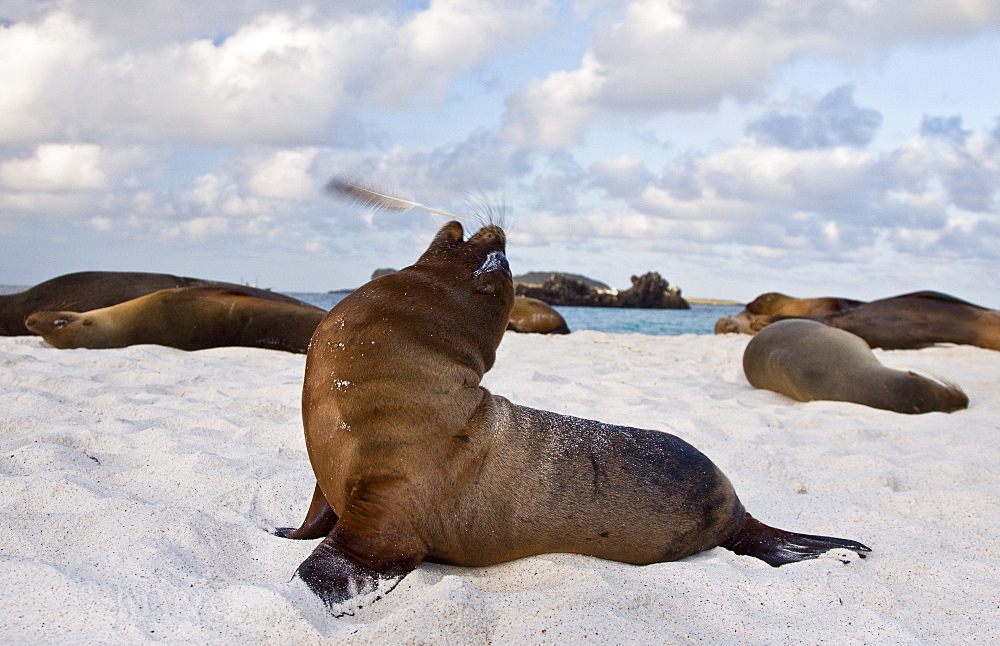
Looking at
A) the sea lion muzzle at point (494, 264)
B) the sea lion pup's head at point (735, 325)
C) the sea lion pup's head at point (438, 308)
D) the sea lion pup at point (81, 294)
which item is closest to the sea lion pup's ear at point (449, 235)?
the sea lion pup's head at point (438, 308)

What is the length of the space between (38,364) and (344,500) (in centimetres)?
431

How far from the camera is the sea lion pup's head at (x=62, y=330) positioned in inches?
287

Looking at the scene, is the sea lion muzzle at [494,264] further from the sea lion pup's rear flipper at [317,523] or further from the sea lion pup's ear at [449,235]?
the sea lion pup's rear flipper at [317,523]

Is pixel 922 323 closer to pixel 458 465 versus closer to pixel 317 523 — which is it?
pixel 458 465

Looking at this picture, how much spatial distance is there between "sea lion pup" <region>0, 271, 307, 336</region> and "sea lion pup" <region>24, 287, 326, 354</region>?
0.53 m

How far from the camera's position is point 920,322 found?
35.4 feet

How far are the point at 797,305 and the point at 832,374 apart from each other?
24.8ft

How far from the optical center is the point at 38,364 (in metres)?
5.69

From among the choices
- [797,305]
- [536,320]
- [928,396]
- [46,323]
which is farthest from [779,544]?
[797,305]

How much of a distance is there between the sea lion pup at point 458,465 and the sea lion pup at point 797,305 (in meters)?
10.8

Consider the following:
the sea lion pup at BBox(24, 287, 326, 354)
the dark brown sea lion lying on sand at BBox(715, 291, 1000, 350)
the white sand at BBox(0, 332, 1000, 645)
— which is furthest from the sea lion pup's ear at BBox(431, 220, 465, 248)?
the dark brown sea lion lying on sand at BBox(715, 291, 1000, 350)

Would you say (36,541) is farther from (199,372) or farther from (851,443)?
(851,443)

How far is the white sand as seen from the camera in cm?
205

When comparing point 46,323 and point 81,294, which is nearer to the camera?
point 46,323
